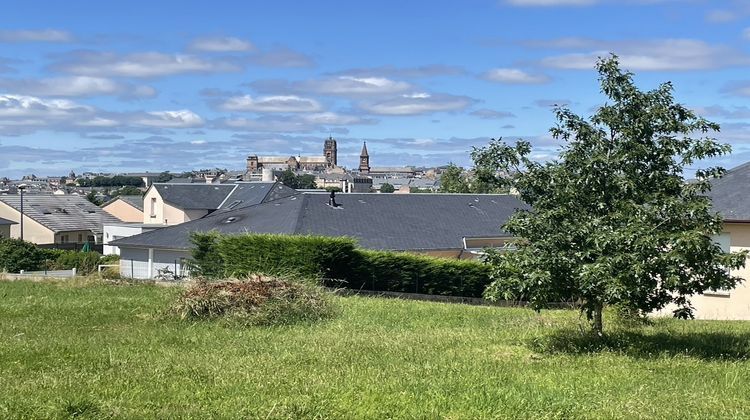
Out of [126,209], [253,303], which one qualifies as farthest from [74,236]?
[253,303]

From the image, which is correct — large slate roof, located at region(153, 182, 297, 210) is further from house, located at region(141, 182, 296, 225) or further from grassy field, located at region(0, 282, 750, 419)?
grassy field, located at region(0, 282, 750, 419)

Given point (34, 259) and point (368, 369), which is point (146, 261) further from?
point (368, 369)

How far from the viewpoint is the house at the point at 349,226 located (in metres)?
36.2

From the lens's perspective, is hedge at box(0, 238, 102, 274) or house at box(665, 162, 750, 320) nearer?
house at box(665, 162, 750, 320)

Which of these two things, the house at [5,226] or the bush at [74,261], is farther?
the house at [5,226]

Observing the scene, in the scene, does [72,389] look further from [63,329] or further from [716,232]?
[716,232]

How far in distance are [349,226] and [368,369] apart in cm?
2741

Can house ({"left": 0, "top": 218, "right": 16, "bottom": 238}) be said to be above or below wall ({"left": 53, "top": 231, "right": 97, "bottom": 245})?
above

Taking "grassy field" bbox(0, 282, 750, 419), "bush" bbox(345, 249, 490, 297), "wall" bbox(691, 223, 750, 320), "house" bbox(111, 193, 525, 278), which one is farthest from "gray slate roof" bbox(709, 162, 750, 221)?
"house" bbox(111, 193, 525, 278)

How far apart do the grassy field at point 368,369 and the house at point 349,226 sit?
19.9m

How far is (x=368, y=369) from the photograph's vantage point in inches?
388

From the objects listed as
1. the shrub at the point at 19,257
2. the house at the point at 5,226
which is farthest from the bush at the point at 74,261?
the house at the point at 5,226

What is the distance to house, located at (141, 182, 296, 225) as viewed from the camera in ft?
190

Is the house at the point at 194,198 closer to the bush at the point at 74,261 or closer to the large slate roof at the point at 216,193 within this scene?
the large slate roof at the point at 216,193
